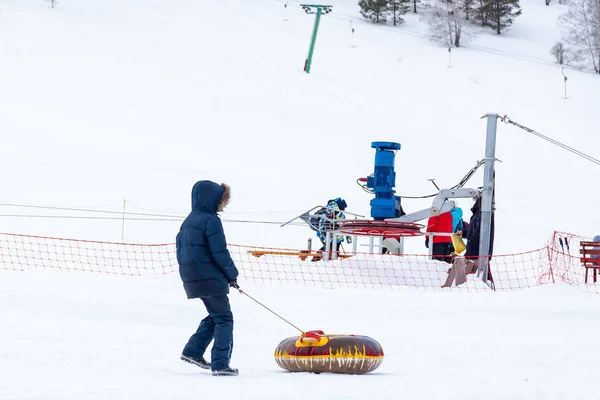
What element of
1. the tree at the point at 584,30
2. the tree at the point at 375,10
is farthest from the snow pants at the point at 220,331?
the tree at the point at 375,10

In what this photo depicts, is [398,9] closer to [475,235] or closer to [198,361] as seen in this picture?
[475,235]

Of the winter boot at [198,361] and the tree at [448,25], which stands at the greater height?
the tree at [448,25]

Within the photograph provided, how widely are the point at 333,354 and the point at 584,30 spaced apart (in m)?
57.9

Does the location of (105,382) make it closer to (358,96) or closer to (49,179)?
(49,179)

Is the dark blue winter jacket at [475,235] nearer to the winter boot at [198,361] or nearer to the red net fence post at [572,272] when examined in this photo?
the red net fence post at [572,272]

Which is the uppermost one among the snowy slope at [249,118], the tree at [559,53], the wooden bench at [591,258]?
the tree at [559,53]

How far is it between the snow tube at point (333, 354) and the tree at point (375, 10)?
2247 inches

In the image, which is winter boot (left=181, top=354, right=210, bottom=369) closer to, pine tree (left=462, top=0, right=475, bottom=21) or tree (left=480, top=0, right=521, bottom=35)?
tree (left=480, top=0, right=521, bottom=35)

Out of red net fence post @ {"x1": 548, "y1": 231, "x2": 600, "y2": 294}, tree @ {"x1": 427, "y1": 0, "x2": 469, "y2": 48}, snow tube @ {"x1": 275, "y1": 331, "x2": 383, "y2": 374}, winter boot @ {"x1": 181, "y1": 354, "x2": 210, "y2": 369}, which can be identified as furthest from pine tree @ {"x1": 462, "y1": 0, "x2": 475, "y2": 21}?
winter boot @ {"x1": 181, "y1": 354, "x2": 210, "y2": 369}

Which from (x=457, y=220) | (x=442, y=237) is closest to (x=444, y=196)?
(x=457, y=220)

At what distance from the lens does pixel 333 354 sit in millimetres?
7129

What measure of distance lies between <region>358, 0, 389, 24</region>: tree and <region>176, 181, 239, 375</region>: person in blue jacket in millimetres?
57095

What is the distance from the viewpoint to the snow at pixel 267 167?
7.61 meters

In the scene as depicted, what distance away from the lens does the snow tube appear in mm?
7133
